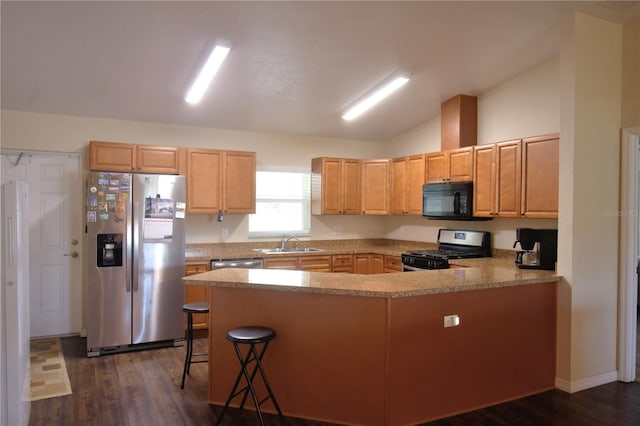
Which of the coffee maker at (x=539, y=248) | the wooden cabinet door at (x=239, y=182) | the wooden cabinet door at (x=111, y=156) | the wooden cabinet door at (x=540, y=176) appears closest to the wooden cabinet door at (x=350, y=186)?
the wooden cabinet door at (x=239, y=182)

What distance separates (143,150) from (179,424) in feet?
9.80

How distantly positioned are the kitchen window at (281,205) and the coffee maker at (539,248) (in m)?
2.94

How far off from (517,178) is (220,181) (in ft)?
10.6

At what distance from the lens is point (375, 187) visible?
19.1 ft

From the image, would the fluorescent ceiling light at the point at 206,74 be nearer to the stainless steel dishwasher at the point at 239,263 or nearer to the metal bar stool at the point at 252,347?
the stainless steel dishwasher at the point at 239,263

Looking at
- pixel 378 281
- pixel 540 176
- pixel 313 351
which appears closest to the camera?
pixel 313 351

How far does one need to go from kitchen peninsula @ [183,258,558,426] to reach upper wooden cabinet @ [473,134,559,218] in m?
0.96

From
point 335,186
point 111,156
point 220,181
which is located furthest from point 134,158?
A: point 335,186

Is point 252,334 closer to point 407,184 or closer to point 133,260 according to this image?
point 133,260

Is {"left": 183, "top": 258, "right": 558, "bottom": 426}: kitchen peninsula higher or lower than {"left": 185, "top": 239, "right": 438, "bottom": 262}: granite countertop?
lower

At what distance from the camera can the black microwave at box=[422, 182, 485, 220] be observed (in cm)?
459

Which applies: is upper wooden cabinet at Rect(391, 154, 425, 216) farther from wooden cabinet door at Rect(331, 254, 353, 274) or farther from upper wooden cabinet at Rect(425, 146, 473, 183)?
wooden cabinet door at Rect(331, 254, 353, 274)

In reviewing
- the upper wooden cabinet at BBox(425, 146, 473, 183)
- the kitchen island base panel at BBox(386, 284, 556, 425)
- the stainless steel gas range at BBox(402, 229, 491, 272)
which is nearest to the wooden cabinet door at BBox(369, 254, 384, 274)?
the stainless steel gas range at BBox(402, 229, 491, 272)

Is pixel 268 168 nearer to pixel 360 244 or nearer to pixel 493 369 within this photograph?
pixel 360 244
